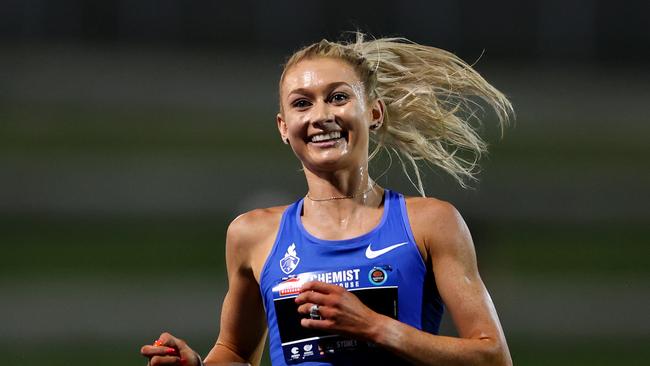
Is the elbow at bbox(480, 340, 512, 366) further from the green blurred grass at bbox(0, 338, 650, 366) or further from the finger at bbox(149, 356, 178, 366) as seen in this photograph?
the green blurred grass at bbox(0, 338, 650, 366)

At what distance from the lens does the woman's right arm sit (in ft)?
9.64

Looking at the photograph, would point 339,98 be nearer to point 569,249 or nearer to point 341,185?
point 341,185

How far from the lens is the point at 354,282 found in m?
2.68

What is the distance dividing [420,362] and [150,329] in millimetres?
5287

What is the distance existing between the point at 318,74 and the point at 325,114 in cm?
13

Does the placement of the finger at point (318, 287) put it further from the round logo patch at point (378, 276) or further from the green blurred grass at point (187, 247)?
the green blurred grass at point (187, 247)

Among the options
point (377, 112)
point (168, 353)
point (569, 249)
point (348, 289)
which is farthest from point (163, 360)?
point (569, 249)

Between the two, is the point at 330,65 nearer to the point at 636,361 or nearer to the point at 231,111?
the point at 636,361

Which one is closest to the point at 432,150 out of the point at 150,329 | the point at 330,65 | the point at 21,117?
the point at 330,65

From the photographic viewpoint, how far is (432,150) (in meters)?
3.27

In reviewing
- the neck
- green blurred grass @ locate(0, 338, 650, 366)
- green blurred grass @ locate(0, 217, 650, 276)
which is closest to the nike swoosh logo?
the neck

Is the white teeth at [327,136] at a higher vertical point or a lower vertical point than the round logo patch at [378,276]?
higher

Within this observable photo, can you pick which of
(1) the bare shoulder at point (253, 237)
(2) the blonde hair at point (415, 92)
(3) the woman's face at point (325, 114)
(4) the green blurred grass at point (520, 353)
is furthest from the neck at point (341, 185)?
(4) the green blurred grass at point (520, 353)

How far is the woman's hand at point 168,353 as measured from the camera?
253 cm
